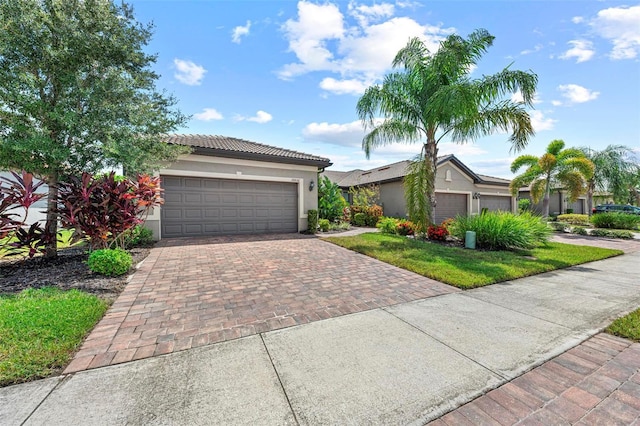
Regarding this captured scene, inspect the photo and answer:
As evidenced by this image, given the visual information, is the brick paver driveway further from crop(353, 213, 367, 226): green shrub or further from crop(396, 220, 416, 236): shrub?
crop(353, 213, 367, 226): green shrub

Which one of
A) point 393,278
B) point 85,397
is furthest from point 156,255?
point 393,278

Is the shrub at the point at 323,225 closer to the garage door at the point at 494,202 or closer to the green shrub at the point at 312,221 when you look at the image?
the green shrub at the point at 312,221

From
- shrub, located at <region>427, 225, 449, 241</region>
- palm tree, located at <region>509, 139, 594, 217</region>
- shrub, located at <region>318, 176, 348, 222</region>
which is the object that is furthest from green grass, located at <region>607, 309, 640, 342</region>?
palm tree, located at <region>509, 139, 594, 217</region>

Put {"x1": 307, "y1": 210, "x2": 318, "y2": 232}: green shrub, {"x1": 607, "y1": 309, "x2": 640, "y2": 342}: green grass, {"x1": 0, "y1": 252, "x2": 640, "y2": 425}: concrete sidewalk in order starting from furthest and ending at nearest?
1. {"x1": 307, "y1": 210, "x2": 318, "y2": 232}: green shrub
2. {"x1": 607, "y1": 309, "x2": 640, "y2": 342}: green grass
3. {"x1": 0, "y1": 252, "x2": 640, "y2": 425}: concrete sidewalk

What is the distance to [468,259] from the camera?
6.87 meters

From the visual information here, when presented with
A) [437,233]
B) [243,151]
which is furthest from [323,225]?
[437,233]

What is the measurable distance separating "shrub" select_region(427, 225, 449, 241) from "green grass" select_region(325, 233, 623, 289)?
1.02 meters

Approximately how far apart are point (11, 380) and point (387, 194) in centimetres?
1825

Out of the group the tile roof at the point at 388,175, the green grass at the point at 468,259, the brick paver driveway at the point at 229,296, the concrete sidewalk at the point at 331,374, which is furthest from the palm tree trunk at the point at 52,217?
the tile roof at the point at 388,175

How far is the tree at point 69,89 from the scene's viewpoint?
16.9 feet

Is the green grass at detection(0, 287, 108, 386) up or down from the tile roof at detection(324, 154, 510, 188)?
down

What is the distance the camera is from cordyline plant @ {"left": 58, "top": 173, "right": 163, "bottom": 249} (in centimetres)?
535

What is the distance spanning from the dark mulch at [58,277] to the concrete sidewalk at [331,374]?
250cm

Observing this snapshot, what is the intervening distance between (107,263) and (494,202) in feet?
79.9
